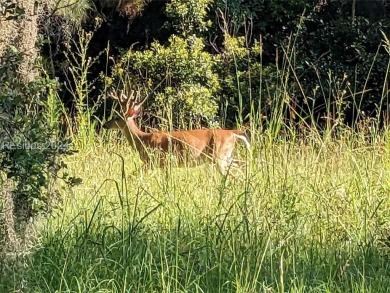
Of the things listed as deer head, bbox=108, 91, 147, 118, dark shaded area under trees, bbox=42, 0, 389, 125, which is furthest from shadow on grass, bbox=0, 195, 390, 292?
dark shaded area under trees, bbox=42, 0, 389, 125

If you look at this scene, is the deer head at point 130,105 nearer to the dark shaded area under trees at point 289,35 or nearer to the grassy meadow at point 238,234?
the dark shaded area under trees at point 289,35

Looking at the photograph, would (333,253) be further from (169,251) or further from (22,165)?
(22,165)

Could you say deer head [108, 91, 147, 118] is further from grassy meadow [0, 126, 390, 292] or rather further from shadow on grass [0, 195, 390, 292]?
shadow on grass [0, 195, 390, 292]

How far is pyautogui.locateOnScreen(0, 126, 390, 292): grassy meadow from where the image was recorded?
2980 millimetres

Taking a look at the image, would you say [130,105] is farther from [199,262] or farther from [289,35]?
[199,262]

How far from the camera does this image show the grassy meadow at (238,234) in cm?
298

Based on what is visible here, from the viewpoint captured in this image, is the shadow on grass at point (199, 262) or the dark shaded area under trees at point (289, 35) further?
the dark shaded area under trees at point (289, 35)

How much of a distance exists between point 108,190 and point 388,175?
1658 millimetres

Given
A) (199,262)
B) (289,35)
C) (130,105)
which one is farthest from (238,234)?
(289,35)

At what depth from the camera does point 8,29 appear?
3236 mm

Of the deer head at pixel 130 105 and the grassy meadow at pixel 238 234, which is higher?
the deer head at pixel 130 105

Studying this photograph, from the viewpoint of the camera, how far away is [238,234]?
331 centimetres

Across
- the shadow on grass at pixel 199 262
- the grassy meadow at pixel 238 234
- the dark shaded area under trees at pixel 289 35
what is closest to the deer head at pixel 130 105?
the dark shaded area under trees at pixel 289 35

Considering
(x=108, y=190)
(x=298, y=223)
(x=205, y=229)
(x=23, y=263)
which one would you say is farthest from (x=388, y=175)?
(x=23, y=263)
